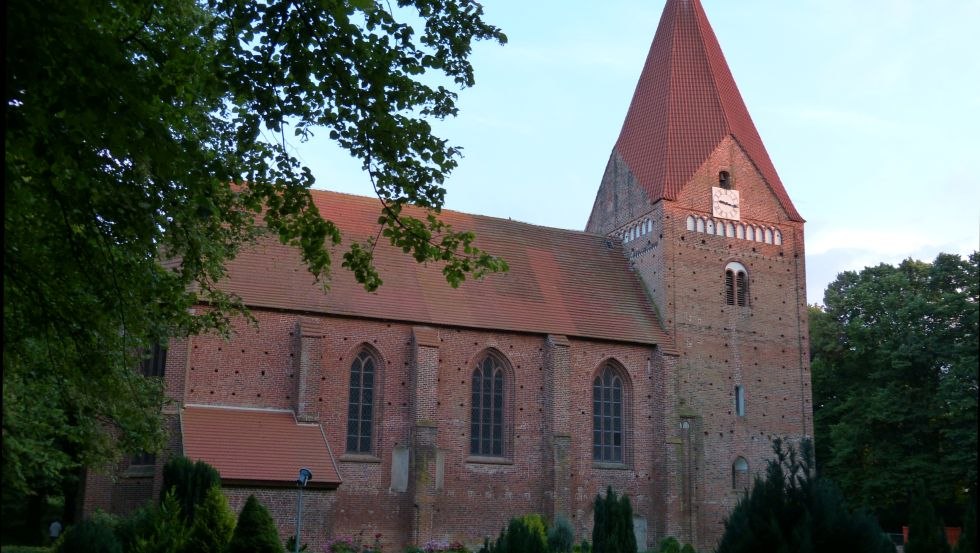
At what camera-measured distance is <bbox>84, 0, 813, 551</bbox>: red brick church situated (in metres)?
24.2

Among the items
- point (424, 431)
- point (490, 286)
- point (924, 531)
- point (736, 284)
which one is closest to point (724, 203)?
point (736, 284)

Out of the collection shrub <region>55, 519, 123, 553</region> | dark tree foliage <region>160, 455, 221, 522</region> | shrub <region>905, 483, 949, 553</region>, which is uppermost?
dark tree foliage <region>160, 455, 221, 522</region>

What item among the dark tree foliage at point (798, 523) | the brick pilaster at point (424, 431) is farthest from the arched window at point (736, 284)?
the dark tree foliage at point (798, 523)

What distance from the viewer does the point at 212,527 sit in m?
17.9

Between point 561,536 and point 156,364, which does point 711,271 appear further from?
point 156,364

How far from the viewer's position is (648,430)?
28578 millimetres

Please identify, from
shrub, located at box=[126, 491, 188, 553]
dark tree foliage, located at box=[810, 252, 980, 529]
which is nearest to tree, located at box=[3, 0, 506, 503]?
shrub, located at box=[126, 491, 188, 553]

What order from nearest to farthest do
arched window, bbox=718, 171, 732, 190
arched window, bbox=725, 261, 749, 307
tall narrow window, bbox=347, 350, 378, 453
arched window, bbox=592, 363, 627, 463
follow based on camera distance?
tall narrow window, bbox=347, 350, 378, 453 → arched window, bbox=592, 363, 627, 463 → arched window, bbox=725, 261, 749, 307 → arched window, bbox=718, 171, 732, 190

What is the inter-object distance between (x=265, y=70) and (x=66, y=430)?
30.3ft

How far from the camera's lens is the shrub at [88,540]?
48.3 feet

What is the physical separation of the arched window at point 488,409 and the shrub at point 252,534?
9.90 meters

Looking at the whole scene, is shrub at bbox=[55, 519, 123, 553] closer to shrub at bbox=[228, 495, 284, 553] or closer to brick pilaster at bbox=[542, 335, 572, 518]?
shrub at bbox=[228, 495, 284, 553]

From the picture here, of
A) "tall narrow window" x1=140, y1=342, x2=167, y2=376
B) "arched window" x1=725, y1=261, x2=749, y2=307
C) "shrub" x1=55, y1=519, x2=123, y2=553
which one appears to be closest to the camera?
"shrub" x1=55, y1=519, x2=123, y2=553

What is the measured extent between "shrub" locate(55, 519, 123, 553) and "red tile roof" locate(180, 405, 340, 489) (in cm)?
683
